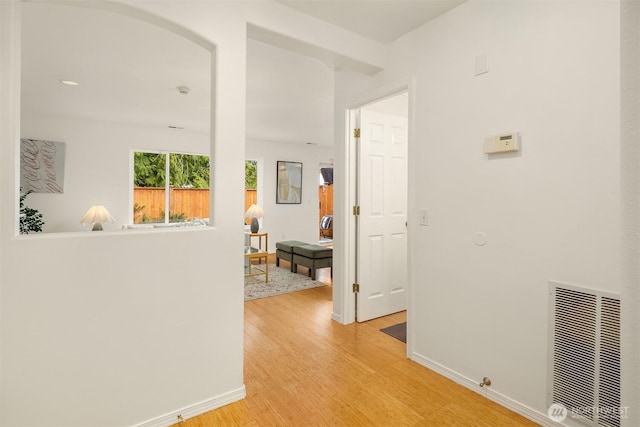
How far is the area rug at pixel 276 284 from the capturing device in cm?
423

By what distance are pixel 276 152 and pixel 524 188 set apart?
235 inches

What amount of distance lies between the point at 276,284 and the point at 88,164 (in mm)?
3644

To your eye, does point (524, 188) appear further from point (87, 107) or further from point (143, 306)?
point (87, 107)

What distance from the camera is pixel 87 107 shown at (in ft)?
15.6

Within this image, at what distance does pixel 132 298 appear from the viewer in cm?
171

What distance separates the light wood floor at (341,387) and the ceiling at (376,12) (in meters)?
2.41

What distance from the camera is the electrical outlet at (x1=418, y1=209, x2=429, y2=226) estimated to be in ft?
7.97

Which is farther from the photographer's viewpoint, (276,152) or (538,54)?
(276,152)

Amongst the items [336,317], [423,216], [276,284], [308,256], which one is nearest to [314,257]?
[308,256]

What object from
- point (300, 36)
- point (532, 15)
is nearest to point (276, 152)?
point (300, 36)

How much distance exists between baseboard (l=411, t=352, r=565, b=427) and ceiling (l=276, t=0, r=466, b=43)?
2377mm

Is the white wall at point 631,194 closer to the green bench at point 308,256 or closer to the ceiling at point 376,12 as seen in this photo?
the ceiling at point 376,12

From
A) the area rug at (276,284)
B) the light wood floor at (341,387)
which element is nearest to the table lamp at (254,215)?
the area rug at (276,284)

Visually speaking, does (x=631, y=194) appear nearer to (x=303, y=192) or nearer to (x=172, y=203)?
(x=172, y=203)
